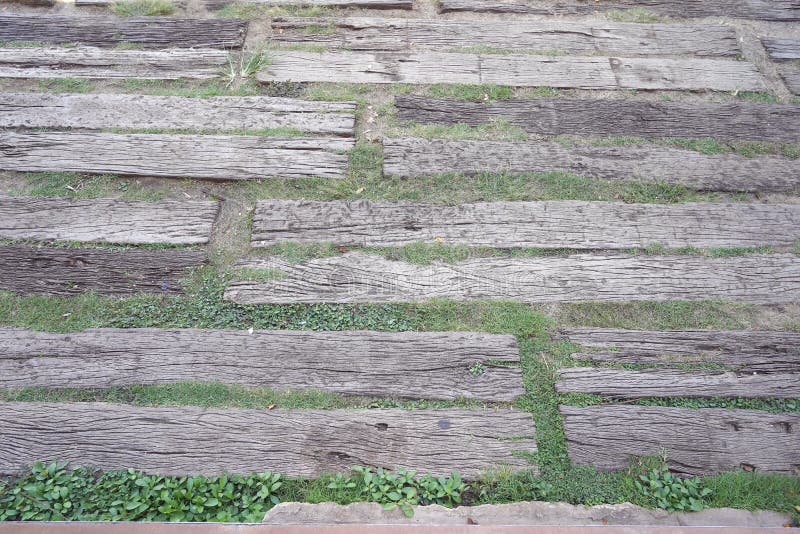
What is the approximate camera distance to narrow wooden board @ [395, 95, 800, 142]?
4070 millimetres

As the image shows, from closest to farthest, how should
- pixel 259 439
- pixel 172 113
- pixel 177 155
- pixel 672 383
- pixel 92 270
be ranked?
pixel 259 439 < pixel 672 383 < pixel 92 270 < pixel 177 155 < pixel 172 113

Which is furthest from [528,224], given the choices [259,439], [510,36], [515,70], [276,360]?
[259,439]

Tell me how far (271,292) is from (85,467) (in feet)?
3.81

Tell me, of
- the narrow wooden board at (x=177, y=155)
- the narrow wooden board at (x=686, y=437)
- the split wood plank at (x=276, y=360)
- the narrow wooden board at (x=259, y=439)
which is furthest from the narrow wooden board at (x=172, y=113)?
the narrow wooden board at (x=686, y=437)

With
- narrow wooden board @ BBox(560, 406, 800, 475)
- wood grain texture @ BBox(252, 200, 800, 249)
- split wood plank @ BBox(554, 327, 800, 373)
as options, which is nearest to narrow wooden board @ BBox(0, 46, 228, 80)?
wood grain texture @ BBox(252, 200, 800, 249)

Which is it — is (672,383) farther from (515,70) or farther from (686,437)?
(515,70)

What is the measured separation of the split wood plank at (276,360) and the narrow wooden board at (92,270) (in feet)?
0.87

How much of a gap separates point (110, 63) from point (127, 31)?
1.08ft

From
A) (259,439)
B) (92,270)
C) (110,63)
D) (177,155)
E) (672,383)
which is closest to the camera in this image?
(259,439)

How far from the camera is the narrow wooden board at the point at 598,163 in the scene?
3842 millimetres

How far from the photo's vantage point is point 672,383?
311 cm

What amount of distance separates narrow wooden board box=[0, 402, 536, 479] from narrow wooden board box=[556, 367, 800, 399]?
336mm

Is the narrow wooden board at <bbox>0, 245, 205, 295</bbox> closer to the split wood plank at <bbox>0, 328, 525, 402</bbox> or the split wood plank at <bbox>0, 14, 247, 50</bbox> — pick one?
the split wood plank at <bbox>0, 328, 525, 402</bbox>

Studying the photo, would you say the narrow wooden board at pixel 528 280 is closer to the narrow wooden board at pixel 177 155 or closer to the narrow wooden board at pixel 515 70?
the narrow wooden board at pixel 177 155
